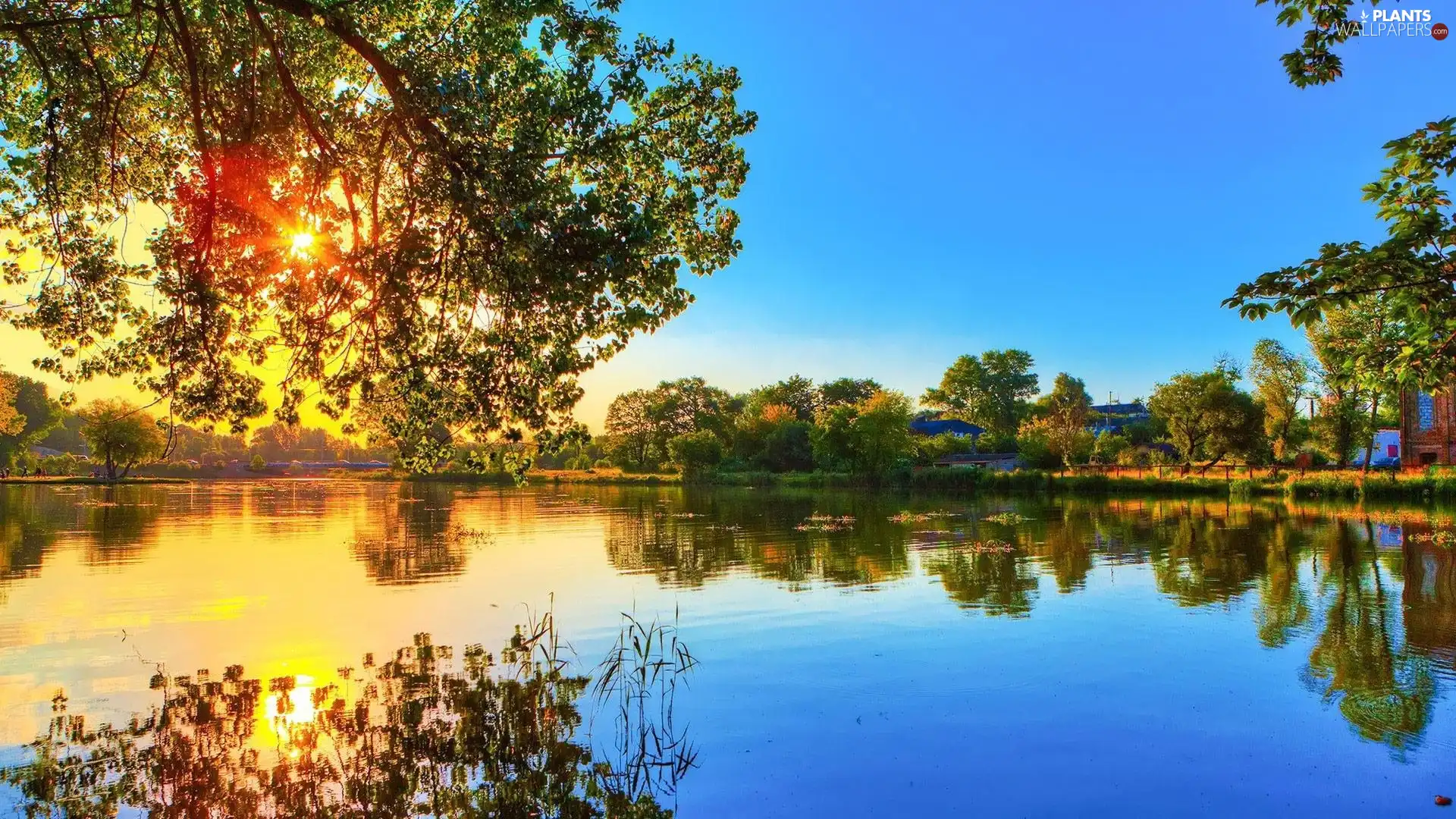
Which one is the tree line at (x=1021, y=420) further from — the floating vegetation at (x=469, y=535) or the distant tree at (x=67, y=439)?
the distant tree at (x=67, y=439)

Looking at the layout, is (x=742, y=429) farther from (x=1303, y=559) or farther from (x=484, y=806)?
(x=484, y=806)

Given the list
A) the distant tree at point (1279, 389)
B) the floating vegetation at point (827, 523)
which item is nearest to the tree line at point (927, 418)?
the distant tree at point (1279, 389)

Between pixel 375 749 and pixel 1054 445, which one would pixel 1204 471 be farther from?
pixel 375 749

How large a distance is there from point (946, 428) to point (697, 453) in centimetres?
3580

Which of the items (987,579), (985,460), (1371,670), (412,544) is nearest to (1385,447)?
(985,460)

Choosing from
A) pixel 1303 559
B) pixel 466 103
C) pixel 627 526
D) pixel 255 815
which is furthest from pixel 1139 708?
pixel 627 526

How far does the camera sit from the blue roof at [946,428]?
112 meters

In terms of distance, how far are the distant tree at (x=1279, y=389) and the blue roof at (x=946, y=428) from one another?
146ft

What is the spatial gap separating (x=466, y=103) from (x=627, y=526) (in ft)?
113

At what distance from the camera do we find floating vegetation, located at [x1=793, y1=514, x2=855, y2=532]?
38625mm

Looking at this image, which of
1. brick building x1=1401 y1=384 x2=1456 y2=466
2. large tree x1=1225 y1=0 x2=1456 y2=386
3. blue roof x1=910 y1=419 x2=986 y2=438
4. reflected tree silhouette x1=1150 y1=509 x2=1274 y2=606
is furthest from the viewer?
blue roof x1=910 y1=419 x2=986 y2=438

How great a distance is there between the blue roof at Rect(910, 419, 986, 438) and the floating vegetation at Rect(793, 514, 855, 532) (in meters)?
66.4

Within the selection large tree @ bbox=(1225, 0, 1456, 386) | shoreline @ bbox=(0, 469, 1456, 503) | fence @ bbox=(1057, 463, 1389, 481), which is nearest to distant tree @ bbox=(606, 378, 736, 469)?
shoreline @ bbox=(0, 469, 1456, 503)

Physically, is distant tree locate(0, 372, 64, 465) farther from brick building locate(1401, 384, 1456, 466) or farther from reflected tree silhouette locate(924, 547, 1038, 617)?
brick building locate(1401, 384, 1456, 466)
